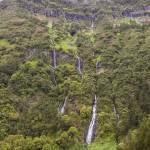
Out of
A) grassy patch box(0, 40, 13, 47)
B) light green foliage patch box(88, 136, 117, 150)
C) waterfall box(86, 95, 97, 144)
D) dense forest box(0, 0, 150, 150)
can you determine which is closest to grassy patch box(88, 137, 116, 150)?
light green foliage patch box(88, 136, 117, 150)

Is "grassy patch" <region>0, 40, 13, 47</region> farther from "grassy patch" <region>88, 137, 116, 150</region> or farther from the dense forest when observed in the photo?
"grassy patch" <region>88, 137, 116, 150</region>

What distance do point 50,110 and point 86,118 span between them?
9510 millimetres

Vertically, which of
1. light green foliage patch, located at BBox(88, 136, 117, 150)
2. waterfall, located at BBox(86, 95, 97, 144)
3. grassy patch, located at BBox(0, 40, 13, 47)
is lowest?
waterfall, located at BBox(86, 95, 97, 144)

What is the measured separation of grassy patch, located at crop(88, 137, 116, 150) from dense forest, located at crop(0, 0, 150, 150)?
0.23 metres

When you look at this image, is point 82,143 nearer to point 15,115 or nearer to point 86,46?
point 15,115

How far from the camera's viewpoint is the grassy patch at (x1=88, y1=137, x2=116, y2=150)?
95.4m

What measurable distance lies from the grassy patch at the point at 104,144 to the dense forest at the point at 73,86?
233 millimetres

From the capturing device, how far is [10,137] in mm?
96688

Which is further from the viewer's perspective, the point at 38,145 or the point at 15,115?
Answer: the point at 15,115

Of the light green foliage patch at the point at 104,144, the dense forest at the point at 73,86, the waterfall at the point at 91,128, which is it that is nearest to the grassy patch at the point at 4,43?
the dense forest at the point at 73,86

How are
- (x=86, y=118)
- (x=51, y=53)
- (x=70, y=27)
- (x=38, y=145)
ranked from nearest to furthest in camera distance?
1. (x=38, y=145)
2. (x=86, y=118)
3. (x=51, y=53)
4. (x=70, y=27)

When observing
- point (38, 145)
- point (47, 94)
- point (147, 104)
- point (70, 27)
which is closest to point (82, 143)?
point (38, 145)

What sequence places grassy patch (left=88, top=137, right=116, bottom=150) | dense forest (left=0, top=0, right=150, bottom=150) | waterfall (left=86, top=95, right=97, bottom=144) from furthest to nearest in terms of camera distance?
waterfall (left=86, top=95, right=97, bottom=144)
dense forest (left=0, top=0, right=150, bottom=150)
grassy patch (left=88, top=137, right=116, bottom=150)

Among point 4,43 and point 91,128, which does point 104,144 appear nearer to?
point 91,128
